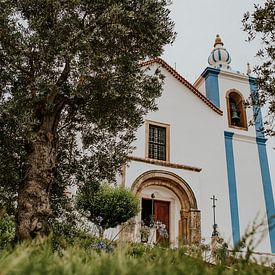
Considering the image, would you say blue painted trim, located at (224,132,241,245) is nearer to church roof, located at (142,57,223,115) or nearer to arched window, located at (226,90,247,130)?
arched window, located at (226,90,247,130)

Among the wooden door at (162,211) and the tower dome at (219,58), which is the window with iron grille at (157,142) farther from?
the tower dome at (219,58)

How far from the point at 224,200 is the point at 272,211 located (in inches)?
111

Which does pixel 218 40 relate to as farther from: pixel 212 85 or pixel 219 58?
pixel 212 85

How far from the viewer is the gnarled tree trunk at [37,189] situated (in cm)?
509

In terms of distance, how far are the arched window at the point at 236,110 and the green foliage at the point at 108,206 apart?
877cm

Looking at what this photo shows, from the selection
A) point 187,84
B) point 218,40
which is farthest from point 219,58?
point 187,84

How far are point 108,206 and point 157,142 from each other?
5.29 meters

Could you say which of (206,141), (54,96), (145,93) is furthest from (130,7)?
(206,141)

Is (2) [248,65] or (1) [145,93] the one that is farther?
(2) [248,65]

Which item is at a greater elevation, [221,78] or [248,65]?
[248,65]

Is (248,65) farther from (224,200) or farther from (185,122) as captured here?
(224,200)

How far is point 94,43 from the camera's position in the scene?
21.5 feet

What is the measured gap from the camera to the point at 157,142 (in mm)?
15859

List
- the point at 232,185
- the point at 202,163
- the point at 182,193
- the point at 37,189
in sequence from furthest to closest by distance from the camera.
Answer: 1. the point at 232,185
2. the point at 202,163
3. the point at 182,193
4. the point at 37,189
